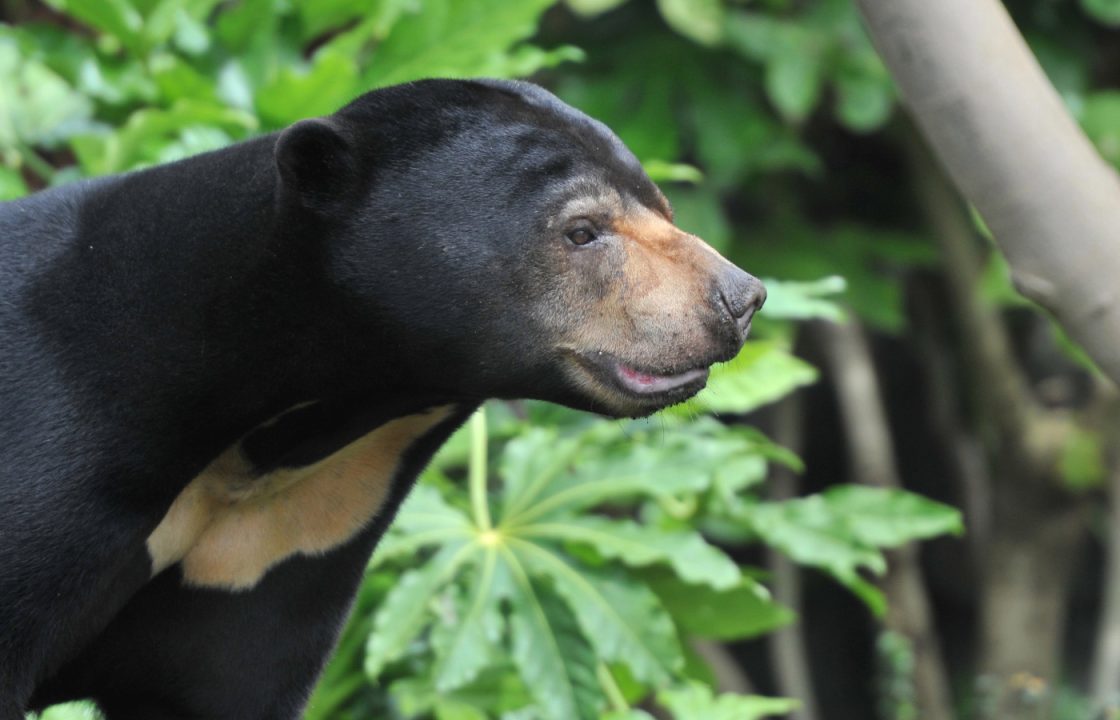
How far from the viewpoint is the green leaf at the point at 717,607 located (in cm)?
356

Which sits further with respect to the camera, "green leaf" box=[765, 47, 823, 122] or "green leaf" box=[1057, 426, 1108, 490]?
"green leaf" box=[1057, 426, 1108, 490]

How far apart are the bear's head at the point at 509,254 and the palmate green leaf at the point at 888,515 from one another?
4.91 feet

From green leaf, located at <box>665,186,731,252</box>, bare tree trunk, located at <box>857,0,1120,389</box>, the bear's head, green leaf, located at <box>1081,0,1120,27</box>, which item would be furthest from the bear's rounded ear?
green leaf, located at <box>1081,0,1120,27</box>

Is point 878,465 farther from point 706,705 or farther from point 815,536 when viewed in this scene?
point 706,705

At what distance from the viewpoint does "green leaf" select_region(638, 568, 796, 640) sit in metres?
3.56

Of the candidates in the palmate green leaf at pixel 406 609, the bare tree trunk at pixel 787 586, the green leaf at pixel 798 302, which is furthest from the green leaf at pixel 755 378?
the bare tree trunk at pixel 787 586

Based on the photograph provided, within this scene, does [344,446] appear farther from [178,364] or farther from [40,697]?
[40,697]

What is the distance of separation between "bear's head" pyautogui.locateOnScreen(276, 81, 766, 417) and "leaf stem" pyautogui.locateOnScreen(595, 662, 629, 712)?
4.20ft

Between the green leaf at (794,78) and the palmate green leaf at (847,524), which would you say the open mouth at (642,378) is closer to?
the palmate green leaf at (847,524)

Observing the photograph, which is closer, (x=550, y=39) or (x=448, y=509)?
(x=448, y=509)

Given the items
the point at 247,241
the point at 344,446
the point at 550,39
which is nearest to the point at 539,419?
the point at 344,446

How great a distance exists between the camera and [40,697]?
236 cm

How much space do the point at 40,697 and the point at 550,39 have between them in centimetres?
348

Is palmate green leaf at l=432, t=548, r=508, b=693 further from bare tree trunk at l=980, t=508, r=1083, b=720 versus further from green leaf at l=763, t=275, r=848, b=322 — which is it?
bare tree trunk at l=980, t=508, r=1083, b=720
